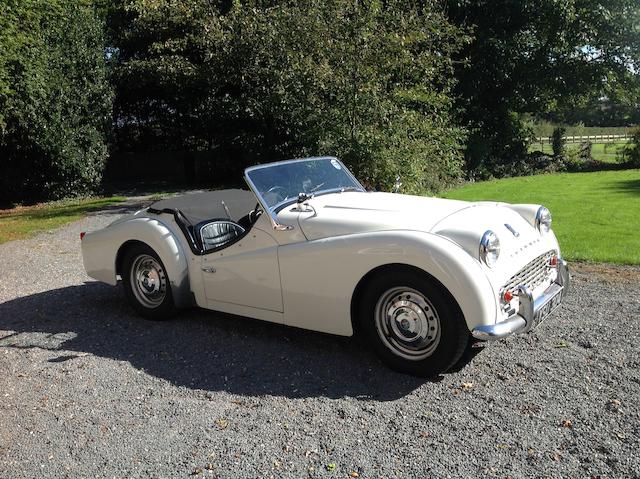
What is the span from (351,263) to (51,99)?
1437 cm

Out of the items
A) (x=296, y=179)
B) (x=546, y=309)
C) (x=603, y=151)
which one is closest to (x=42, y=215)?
(x=296, y=179)

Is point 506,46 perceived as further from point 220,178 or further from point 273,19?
point 273,19

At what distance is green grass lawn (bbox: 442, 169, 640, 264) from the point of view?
783 cm

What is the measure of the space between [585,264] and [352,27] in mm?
6382

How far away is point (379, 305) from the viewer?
4078mm

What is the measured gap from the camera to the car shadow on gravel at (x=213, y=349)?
4.04m

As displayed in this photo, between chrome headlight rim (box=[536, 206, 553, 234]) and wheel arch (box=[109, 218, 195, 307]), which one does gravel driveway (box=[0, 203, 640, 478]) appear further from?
chrome headlight rim (box=[536, 206, 553, 234])

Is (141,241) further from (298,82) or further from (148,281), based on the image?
(298,82)

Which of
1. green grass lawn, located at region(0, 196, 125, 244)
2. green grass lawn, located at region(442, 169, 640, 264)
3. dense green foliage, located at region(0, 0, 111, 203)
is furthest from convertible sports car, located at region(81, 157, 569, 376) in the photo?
dense green foliage, located at region(0, 0, 111, 203)

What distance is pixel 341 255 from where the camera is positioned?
4176mm

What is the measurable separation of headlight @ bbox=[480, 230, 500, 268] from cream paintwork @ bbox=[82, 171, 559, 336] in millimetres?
44

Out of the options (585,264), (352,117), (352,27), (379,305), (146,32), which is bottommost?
(585,264)

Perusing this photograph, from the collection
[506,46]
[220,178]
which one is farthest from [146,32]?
[506,46]

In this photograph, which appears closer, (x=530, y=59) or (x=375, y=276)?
(x=375, y=276)
